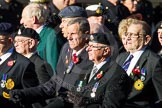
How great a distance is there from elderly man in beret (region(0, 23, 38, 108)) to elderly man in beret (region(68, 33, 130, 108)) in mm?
832

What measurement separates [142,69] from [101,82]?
3.59ft

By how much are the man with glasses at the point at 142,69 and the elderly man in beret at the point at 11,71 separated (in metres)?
1.13

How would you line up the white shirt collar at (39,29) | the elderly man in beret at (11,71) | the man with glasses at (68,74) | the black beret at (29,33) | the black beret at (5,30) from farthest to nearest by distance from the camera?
1. the white shirt collar at (39,29)
2. the black beret at (29,33)
3. the black beret at (5,30)
4. the elderly man in beret at (11,71)
5. the man with glasses at (68,74)

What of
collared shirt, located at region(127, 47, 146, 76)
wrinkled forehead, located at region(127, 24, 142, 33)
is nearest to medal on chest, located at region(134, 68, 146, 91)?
collared shirt, located at region(127, 47, 146, 76)

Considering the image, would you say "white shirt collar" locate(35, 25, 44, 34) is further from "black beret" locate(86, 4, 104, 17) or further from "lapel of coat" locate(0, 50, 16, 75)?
"lapel of coat" locate(0, 50, 16, 75)

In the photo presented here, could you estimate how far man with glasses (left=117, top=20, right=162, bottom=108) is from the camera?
860 centimetres

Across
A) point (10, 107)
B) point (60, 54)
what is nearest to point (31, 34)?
point (60, 54)

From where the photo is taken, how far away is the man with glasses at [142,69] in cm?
860

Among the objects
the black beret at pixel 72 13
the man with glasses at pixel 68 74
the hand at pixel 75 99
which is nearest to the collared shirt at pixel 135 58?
the man with glasses at pixel 68 74

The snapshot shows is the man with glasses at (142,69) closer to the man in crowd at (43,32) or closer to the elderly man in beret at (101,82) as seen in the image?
the elderly man in beret at (101,82)

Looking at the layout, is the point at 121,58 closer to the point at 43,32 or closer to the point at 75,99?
the point at 43,32

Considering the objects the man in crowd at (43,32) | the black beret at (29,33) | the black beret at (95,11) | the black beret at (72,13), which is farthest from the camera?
the black beret at (95,11)

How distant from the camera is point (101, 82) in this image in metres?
7.83

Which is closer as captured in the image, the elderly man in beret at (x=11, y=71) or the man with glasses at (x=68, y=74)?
the man with glasses at (x=68, y=74)
